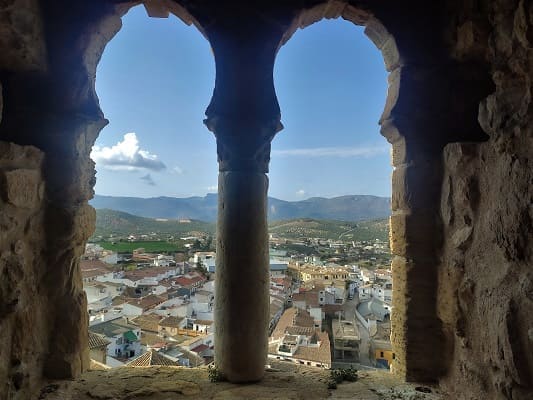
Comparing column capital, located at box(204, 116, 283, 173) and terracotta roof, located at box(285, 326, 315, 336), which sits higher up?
column capital, located at box(204, 116, 283, 173)

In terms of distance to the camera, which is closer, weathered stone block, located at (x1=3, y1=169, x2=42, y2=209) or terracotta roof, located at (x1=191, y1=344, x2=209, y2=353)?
weathered stone block, located at (x1=3, y1=169, x2=42, y2=209)

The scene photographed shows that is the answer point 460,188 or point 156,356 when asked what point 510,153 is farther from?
point 156,356

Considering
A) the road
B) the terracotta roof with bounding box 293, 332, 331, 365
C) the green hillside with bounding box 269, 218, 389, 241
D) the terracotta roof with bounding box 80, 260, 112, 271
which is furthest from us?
the green hillside with bounding box 269, 218, 389, 241

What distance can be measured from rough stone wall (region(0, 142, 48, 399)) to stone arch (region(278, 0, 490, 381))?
2.65m

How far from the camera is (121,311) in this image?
682cm

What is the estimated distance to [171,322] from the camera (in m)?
6.48

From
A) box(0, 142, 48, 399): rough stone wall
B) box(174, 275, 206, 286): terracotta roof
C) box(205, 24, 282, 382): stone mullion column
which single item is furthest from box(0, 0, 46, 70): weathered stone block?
box(174, 275, 206, 286): terracotta roof

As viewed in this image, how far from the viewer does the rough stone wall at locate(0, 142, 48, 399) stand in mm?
2707

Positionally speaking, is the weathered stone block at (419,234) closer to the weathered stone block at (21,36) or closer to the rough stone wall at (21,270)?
the rough stone wall at (21,270)

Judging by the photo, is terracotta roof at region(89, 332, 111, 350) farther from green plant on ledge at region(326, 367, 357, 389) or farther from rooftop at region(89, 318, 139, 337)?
green plant on ledge at region(326, 367, 357, 389)

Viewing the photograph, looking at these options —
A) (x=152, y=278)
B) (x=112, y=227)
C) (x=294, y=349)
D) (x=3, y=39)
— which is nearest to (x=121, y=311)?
(x=152, y=278)

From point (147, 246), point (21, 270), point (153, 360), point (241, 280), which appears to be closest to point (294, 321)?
point (153, 360)

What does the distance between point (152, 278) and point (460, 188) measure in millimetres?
6068

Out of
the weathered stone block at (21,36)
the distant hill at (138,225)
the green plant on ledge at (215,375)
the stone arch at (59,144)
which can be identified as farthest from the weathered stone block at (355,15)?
the distant hill at (138,225)
